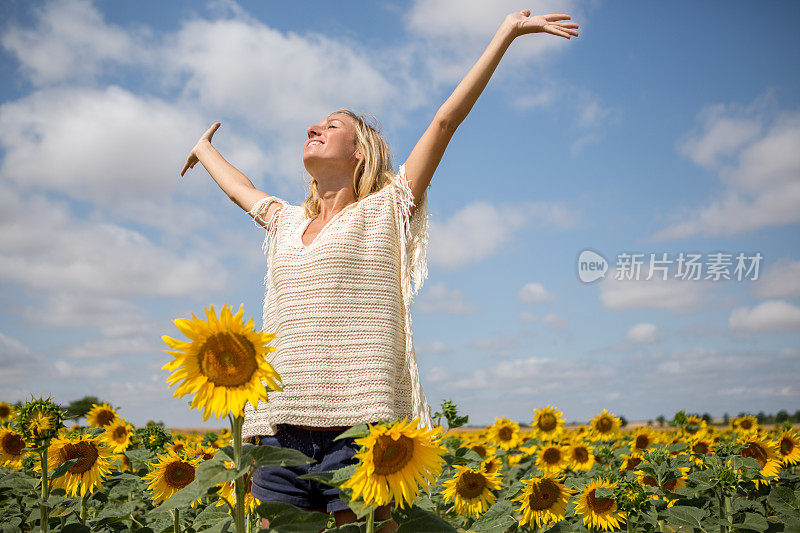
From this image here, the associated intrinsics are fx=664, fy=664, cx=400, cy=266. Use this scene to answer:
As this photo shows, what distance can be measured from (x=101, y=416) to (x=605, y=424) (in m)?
5.00

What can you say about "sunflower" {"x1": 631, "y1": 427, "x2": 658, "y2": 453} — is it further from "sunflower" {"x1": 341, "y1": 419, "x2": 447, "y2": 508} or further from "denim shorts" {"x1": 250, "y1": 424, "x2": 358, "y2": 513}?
"sunflower" {"x1": 341, "y1": 419, "x2": 447, "y2": 508}

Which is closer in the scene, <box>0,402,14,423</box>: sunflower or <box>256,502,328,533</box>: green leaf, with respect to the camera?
<box>256,502,328,533</box>: green leaf

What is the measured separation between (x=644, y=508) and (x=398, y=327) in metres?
1.65

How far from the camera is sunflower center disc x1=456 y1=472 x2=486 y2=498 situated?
410 centimetres

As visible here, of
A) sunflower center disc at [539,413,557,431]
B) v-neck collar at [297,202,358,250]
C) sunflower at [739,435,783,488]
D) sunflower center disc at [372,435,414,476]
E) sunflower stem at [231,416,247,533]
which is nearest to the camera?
sunflower stem at [231,416,247,533]

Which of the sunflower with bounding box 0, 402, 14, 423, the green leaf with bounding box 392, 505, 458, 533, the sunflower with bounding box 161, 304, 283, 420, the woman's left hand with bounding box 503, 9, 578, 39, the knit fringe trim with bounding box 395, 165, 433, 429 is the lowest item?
the sunflower with bounding box 0, 402, 14, 423

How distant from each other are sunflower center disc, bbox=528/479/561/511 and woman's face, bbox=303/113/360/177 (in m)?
2.22

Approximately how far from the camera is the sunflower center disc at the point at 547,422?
21.7ft

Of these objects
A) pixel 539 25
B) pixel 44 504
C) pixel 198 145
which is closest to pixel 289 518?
pixel 44 504

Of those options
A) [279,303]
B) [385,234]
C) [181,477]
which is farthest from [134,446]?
[385,234]

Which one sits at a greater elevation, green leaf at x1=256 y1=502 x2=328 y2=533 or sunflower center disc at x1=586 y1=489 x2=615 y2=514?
green leaf at x1=256 y1=502 x2=328 y2=533

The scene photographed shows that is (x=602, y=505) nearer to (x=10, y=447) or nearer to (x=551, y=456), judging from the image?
(x=551, y=456)

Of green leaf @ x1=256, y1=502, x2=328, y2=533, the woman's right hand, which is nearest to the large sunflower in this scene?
the woman's right hand

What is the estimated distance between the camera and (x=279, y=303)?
291 cm
